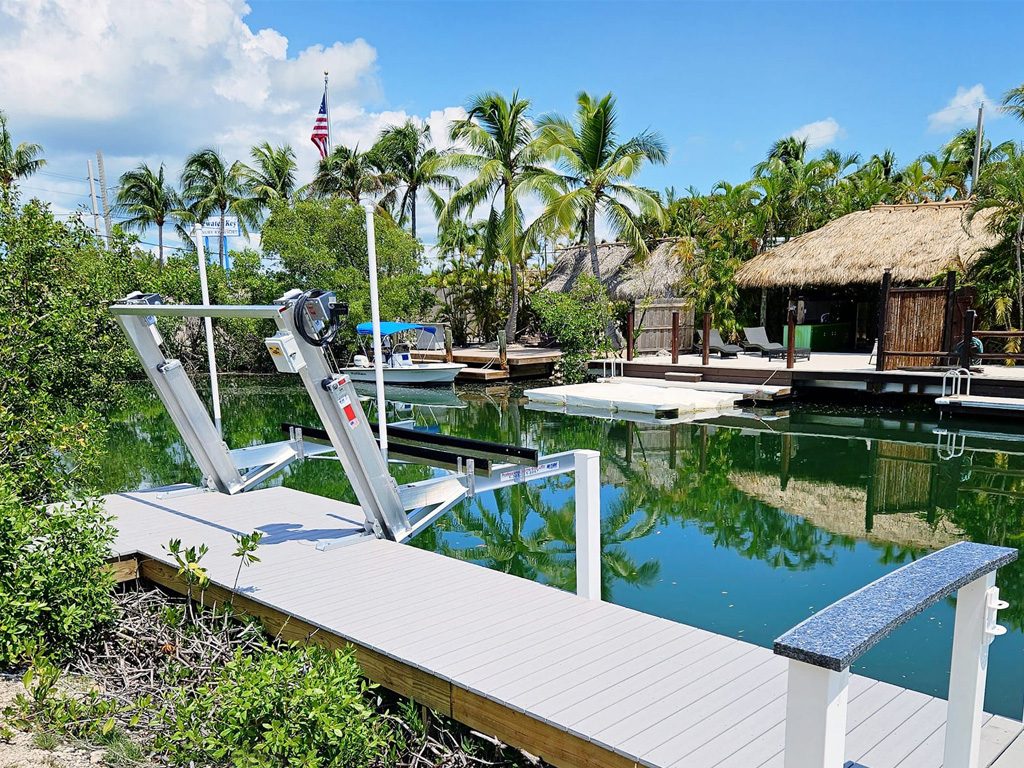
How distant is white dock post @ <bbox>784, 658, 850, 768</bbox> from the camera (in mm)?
1601

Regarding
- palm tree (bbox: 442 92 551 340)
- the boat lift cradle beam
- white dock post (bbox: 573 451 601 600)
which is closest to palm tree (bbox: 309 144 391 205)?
palm tree (bbox: 442 92 551 340)

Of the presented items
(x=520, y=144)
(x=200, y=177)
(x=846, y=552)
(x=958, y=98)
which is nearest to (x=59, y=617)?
(x=846, y=552)

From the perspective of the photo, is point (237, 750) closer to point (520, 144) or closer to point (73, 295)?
point (73, 295)

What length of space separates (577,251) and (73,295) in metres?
22.6

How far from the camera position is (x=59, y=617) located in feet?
13.5

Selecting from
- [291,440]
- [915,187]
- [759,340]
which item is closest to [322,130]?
[291,440]

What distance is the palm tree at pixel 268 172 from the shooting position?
30.7 meters

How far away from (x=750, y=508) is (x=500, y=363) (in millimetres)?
12194

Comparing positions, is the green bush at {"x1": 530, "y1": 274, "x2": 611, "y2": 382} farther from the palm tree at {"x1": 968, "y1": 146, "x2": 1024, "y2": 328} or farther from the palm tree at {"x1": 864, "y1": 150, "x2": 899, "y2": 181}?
the palm tree at {"x1": 864, "y1": 150, "x2": 899, "y2": 181}

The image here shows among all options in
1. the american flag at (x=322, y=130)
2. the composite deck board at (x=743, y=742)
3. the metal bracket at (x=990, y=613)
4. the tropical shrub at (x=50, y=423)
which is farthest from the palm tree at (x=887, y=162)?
the metal bracket at (x=990, y=613)

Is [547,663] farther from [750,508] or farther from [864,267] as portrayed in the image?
[864,267]

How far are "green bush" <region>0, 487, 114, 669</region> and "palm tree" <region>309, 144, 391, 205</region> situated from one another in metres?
25.7

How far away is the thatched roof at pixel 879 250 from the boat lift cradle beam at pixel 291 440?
16.9 m

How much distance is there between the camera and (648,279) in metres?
24.5
